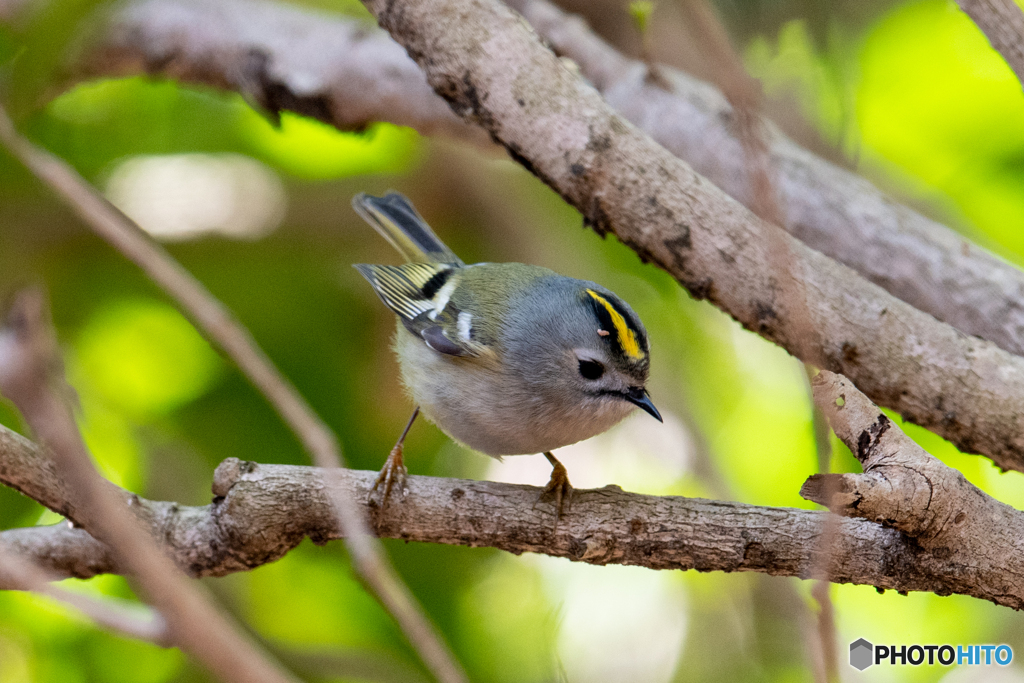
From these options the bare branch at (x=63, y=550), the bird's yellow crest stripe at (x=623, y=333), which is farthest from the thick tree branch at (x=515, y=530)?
the bird's yellow crest stripe at (x=623, y=333)

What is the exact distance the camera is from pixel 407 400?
2809 mm

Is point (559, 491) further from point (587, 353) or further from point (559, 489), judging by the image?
point (587, 353)

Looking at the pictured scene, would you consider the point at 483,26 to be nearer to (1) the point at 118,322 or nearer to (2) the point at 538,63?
(2) the point at 538,63

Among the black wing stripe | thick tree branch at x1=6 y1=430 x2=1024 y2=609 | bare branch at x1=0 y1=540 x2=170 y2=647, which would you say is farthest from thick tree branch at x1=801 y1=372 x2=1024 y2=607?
the black wing stripe

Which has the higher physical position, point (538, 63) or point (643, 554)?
point (538, 63)

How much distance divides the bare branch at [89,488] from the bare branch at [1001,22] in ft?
4.22

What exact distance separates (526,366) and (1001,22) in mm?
1115

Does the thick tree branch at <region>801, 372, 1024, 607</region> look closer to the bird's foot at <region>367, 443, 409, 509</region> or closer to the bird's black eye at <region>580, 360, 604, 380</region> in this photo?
the bird's black eye at <region>580, 360, 604, 380</region>

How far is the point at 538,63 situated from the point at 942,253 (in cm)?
116

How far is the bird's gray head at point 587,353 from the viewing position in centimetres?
192

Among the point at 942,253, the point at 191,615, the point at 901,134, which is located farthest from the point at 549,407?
the point at 901,134

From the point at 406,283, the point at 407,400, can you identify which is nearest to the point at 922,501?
the point at 406,283

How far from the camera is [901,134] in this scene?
319 cm

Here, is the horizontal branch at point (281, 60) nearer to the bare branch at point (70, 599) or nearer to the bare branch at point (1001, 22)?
the bare branch at point (1001, 22)
